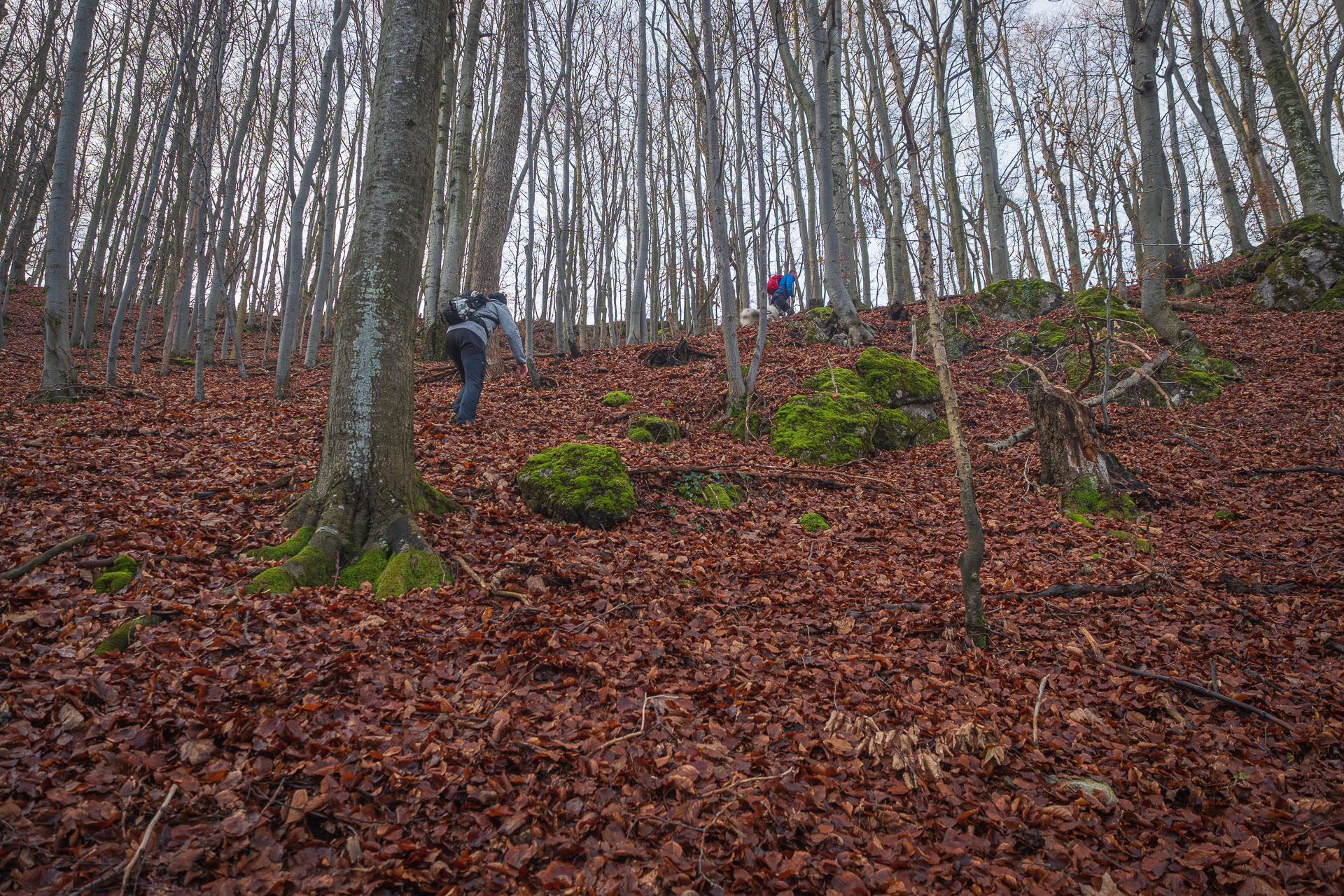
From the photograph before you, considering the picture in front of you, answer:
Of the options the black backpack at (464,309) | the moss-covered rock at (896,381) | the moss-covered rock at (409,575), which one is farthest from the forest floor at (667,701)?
the moss-covered rock at (896,381)

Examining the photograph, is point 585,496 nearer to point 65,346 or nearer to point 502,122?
point 65,346

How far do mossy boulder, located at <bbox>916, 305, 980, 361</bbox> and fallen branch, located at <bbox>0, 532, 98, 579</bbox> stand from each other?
11.0m

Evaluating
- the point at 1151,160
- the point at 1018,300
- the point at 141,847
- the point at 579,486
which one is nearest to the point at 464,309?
the point at 579,486

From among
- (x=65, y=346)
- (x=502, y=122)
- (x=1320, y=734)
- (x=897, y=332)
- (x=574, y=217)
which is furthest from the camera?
(x=574, y=217)

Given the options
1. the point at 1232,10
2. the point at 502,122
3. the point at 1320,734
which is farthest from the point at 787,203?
the point at 1320,734

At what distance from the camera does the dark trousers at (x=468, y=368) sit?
732 cm

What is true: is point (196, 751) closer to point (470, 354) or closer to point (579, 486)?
point (579, 486)

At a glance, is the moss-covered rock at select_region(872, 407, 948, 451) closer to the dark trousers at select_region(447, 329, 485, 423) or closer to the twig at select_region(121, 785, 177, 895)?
the dark trousers at select_region(447, 329, 485, 423)

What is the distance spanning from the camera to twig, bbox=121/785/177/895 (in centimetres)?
170

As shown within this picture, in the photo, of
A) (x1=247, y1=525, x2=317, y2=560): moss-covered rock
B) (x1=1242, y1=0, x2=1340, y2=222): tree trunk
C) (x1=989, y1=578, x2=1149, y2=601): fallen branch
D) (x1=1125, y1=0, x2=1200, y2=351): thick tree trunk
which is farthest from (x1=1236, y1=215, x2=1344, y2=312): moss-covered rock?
(x1=247, y1=525, x2=317, y2=560): moss-covered rock

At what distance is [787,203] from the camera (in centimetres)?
2375

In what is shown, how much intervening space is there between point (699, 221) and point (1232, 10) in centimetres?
1479

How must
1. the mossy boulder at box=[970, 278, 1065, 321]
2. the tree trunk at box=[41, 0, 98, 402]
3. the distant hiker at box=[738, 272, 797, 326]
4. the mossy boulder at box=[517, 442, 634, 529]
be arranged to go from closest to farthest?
1. the mossy boulder at box=[517, 442, 634, 529]
2. the tree trunk at box=[41, 0, 98, 402]
3. the mossy boulder at box=[970, 278, 1065, 321]
4. the distant hiker at box=[738, 272, 797, 326]

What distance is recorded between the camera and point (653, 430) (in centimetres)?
757
